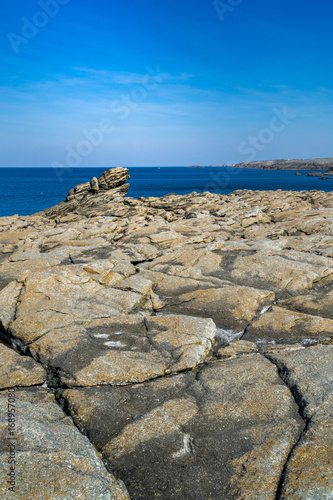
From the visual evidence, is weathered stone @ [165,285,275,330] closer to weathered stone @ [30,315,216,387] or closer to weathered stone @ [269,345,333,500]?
weathered stone @ [30,315,216,387]

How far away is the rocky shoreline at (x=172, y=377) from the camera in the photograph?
6.54 metres

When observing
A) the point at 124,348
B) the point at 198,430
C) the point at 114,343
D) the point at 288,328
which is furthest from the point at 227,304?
the point at 198,430

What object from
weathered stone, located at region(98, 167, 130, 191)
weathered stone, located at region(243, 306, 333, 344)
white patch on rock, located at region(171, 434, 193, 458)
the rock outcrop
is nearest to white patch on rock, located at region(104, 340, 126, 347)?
white patch on rock, located at region(171, 434, 193, 458)

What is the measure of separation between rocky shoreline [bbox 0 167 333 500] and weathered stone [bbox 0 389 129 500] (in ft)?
0.09

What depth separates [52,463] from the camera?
6.37 metres

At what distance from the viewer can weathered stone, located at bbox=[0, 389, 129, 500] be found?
585 cm

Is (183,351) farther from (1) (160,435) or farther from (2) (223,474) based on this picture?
(2) (223,474)

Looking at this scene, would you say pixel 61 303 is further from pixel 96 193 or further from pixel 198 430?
pixel 96 193

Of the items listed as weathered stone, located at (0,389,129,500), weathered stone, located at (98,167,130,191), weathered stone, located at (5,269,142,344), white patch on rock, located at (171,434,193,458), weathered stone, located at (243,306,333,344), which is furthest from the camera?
weathered stone, located at (98,167,130,191)

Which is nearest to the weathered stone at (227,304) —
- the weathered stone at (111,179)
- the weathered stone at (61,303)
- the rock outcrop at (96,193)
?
the weathered stone at (61,303)

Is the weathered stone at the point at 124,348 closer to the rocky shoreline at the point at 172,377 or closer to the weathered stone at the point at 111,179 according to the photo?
the rocky shoreline at the point at 172,377

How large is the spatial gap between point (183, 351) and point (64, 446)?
198 inches

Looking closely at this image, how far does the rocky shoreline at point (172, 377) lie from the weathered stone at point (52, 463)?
0.09 ft

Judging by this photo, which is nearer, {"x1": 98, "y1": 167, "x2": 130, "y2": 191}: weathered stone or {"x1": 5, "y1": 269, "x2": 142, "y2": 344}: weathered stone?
{"x1": 5, "y1": 269, "x2": 142, "y2": 344}: weathered stone
